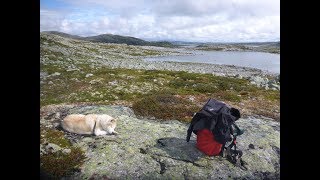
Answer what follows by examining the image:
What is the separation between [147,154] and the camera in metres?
8.38

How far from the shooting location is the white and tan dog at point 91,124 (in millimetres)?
9109

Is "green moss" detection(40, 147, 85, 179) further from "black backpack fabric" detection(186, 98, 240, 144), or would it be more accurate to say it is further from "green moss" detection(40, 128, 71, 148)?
"black backpack fabric" detection(186, 98, 240, 144)

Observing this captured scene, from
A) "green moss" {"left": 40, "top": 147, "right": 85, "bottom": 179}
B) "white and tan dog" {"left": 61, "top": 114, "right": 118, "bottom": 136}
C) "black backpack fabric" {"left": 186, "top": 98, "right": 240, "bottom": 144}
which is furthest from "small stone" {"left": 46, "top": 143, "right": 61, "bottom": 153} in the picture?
"black backpack fabric" {"left": 186, "top": 98, "right": 240, "bottom": 144}

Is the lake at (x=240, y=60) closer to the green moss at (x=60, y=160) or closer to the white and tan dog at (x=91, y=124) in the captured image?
the white and tan dog at (x=91, y=124)

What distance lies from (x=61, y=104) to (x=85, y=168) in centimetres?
387

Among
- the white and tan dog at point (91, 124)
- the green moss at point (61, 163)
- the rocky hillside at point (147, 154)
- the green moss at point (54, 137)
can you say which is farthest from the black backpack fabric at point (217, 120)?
the green moss at point (54, 137)

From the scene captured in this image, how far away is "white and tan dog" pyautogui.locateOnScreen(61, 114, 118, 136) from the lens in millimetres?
9109

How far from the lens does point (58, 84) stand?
484 inches

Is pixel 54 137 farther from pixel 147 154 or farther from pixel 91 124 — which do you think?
pixel 147 154

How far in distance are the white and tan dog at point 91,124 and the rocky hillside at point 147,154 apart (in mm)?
171

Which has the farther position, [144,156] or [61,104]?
[61,104]
